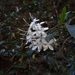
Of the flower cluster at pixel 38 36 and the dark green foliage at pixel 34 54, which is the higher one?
the flower cluster at pixel 38 36

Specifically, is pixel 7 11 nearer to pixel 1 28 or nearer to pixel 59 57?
pixel 1 28

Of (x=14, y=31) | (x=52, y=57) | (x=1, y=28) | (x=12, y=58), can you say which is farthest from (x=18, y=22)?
(x=52, y=57)

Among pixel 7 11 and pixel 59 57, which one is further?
pixel 7 11

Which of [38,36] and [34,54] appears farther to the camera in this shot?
[34,54]

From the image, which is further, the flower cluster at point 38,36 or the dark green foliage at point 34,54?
the dark green foliage at point 34,54

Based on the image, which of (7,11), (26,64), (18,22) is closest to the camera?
(26,64)

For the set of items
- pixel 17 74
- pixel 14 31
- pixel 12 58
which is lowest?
pixel 17 74

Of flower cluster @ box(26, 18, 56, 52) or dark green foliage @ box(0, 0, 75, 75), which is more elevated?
flower cluster @ box(26, 18, 56, 52)

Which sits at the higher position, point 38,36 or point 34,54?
point 38,36

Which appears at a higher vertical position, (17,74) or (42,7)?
(42,7)

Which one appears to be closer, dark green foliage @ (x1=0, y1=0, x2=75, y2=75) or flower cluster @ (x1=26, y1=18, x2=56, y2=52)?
flower cluster @ (x1=26, y1=18, x2=56, y2=52)

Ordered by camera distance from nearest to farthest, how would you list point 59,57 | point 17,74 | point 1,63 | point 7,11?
1. point 59,57
2. point 17,74
3. point 1,63
4. point 7,11
